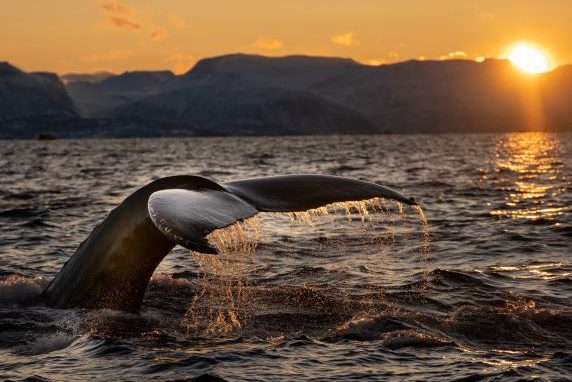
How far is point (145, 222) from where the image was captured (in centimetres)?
634

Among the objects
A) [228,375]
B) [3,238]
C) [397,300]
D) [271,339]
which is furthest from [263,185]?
[3,238]

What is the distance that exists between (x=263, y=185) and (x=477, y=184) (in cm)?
2707

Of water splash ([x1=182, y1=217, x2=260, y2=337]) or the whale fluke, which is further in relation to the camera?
water splash ([x1=182, y1=217, x2=260, y2=337])

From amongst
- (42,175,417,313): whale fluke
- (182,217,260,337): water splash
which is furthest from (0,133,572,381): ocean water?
(42,175,417,313): whale fluke

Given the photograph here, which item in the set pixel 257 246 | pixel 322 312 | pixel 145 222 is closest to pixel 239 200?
pixel 145 222

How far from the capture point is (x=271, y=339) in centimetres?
800

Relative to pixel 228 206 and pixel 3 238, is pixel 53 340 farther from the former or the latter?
pixel 3 238

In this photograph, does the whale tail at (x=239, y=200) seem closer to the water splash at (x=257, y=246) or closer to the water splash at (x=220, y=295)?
the water splash at (x=257, y=246)

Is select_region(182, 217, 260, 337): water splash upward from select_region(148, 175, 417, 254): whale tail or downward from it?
downward

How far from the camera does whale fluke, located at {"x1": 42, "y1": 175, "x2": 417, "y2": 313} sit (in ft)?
19.7

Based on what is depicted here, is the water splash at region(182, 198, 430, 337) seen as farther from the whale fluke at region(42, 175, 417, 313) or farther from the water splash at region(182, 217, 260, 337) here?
→ the whale fluke at region(42, 175, 417, 313)

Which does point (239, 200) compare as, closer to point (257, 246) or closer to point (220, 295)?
point (220, 295)

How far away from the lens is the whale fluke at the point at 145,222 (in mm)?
5996

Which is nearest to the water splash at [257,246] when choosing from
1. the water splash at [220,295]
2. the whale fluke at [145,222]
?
the water splash at [220,295]
